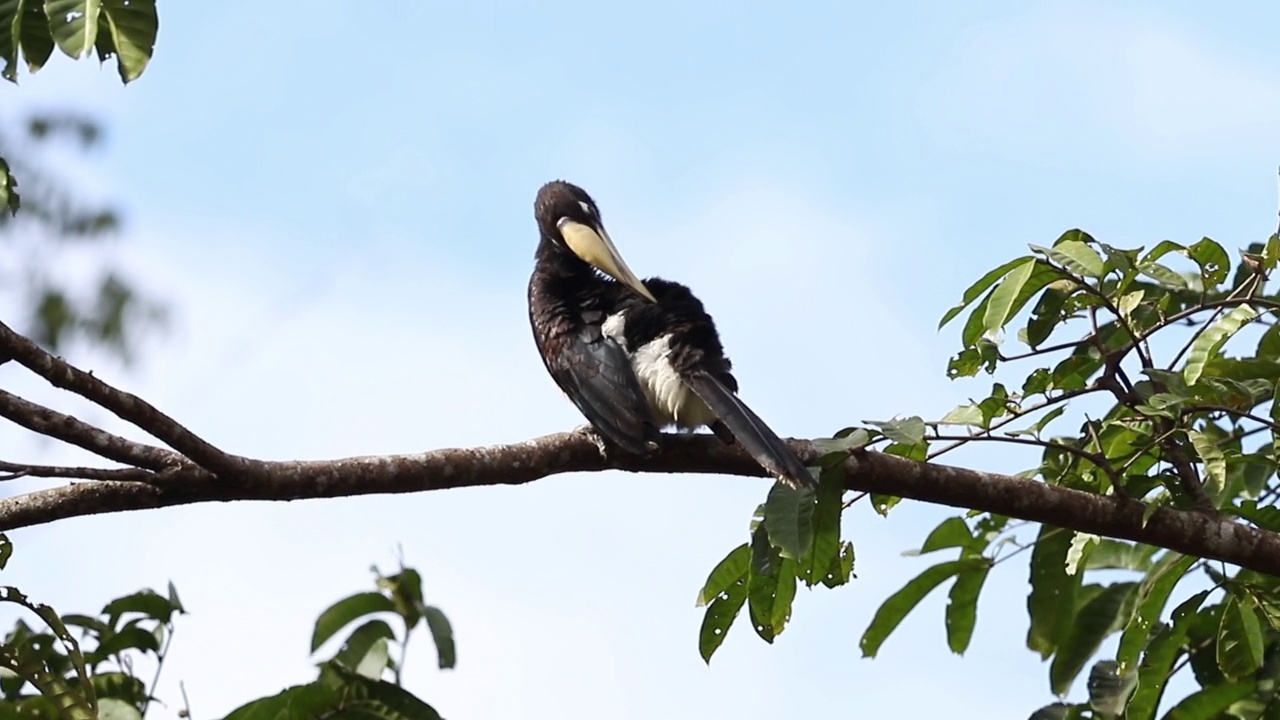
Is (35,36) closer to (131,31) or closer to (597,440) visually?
(131,31)

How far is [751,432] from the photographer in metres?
3.42

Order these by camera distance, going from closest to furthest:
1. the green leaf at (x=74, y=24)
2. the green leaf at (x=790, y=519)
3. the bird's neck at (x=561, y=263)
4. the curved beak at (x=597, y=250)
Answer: the green leaf at (x=74, y=24) < the green leaf at (x=790, y=519) < the curved beak at (x=597, y=250) < the bird's neck at (x=561, y=263)

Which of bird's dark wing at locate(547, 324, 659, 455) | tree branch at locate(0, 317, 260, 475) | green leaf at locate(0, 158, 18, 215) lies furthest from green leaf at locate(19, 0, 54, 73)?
bird's dark wing at locate(547, 324, 659, 455)

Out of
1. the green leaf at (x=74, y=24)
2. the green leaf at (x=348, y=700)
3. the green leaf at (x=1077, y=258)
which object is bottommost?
the green leaf at (x=348, y=700)

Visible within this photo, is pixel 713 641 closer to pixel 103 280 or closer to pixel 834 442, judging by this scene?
pixel 834 442

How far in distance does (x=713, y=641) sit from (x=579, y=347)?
1.05 m

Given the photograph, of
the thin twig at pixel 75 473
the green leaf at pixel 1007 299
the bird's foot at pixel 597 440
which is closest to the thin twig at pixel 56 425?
the thin twig at pixel 75 473

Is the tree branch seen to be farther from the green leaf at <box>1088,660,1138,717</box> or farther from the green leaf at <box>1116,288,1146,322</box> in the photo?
the green leaf at <box>1088,660,1138,717</box>

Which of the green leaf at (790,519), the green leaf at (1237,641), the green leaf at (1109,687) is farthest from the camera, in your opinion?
the green leaf at (1109,687)

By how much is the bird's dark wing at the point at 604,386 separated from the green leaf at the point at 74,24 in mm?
1465

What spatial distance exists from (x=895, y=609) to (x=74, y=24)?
2.29 meters

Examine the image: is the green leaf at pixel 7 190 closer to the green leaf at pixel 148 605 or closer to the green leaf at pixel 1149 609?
the green leaf at pixel 148 605

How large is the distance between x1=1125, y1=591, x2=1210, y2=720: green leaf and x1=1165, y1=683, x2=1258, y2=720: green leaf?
0.11 metres

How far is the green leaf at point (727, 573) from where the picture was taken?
11.2 ft
